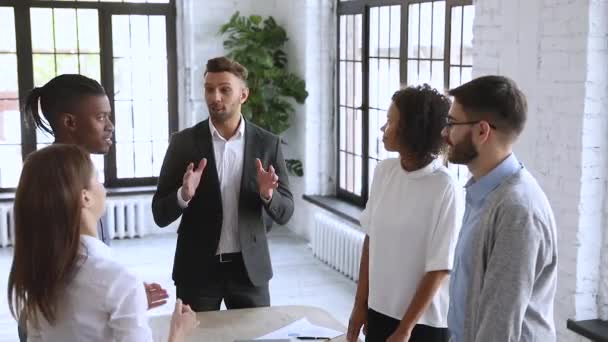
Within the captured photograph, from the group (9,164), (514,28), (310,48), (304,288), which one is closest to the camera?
(514,28)

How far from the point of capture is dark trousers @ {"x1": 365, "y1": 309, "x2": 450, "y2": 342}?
254 cm

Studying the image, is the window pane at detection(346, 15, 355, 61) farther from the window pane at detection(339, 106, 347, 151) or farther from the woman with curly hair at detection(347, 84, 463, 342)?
the woman with curly hair at detection(347, 84, 463, 342)

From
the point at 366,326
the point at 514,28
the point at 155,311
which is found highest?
the point at 514,28

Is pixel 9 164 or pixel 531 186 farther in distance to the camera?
pixel 9 164

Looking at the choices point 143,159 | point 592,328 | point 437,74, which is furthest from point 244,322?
point 143,159

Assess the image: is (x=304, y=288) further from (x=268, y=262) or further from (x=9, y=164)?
(x=9, y=164)

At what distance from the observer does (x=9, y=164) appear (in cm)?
755

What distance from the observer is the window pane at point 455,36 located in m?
4.95

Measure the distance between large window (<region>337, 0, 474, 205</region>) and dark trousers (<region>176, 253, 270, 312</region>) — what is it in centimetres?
208

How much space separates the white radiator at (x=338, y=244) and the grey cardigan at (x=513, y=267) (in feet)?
12.5

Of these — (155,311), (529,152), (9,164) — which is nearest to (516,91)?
(529,152)

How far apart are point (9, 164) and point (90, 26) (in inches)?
64.0

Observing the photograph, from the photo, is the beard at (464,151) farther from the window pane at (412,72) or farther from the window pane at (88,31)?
the window pane at (88,31)

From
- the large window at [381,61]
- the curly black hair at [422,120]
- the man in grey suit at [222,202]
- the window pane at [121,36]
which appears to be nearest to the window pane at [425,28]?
the large window at [381,61]
